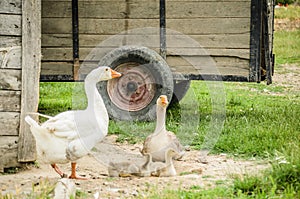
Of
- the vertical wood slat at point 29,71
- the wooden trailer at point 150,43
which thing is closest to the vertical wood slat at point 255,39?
the wooden trailer at point 150,43

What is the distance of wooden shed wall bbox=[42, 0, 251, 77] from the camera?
8.14 metres

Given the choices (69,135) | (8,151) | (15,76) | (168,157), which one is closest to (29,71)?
(15,76)

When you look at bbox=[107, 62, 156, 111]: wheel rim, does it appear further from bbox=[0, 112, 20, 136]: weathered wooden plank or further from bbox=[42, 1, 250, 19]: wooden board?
bbox=[0, 112, 20, 136]: weathered wooden plank

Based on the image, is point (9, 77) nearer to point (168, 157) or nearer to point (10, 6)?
point (10, 6)

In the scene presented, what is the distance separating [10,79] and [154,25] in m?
2.55

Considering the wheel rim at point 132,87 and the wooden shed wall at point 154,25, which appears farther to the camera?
the wheel rim at point 132,87

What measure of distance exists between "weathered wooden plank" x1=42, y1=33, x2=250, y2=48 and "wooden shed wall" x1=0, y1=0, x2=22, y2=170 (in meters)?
2.09

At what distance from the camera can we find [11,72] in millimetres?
6332

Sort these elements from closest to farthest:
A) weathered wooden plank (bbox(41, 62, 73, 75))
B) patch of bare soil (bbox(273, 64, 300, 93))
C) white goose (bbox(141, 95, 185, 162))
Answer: white goose (bbox(141, 95, 185, 162)), weathered wooden plank (bbox(41, 62, 73, 75)), patch of bare soil (bbox(273, 64, 300, 93))

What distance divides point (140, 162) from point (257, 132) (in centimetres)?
188

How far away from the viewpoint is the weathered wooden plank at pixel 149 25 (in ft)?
26.7

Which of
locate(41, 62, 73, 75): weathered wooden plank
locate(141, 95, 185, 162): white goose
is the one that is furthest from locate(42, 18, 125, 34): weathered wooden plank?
locate(141, 95, 185, 162): white goose

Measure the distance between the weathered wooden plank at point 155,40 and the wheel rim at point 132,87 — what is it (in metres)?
0.33

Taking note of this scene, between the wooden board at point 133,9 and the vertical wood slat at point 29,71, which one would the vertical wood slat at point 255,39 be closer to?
the wooden board at point 133,9
